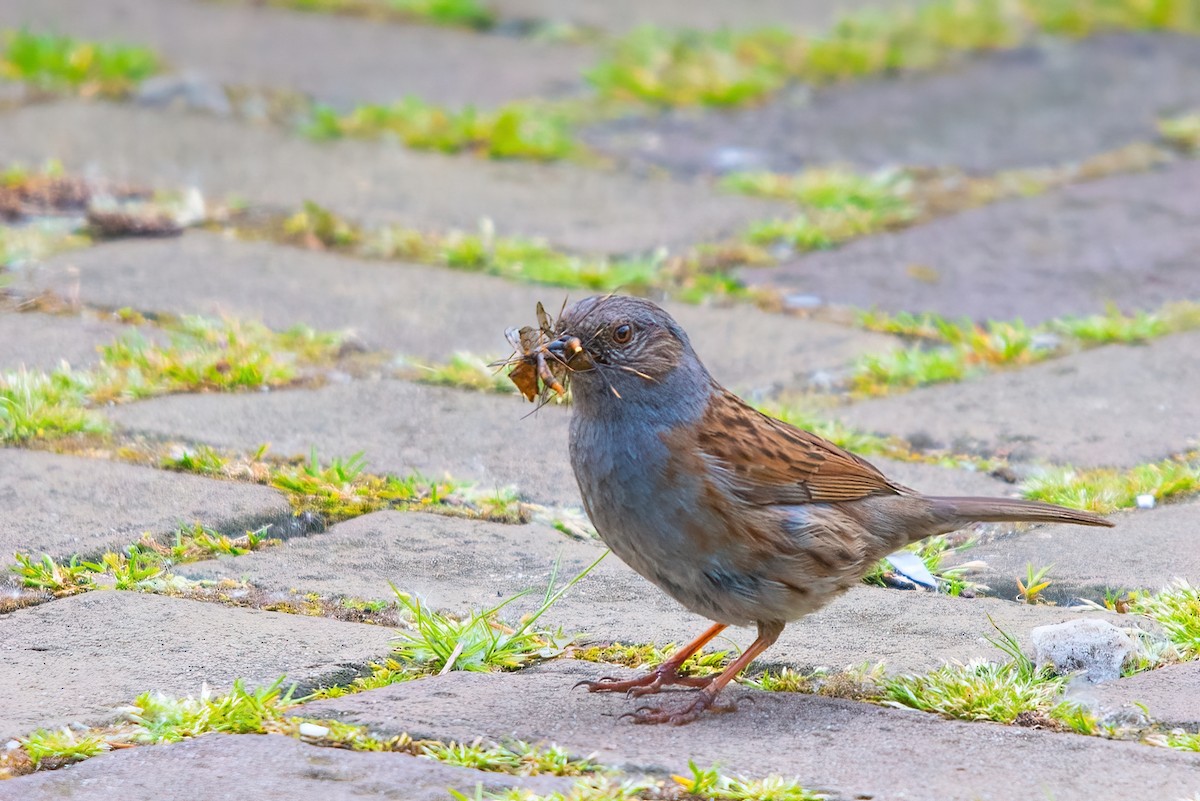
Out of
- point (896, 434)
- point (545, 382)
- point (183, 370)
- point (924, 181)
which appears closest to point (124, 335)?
point (183, 370)

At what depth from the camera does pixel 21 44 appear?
8.11 meters

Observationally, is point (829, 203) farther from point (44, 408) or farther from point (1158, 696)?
point (1158, 696)

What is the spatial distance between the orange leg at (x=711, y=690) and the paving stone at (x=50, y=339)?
233 centimetres

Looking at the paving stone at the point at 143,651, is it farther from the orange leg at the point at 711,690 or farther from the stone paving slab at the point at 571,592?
the orange leg at the point at 711,690

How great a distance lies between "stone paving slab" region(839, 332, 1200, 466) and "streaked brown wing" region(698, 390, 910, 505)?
3.04 feet

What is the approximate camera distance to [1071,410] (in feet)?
16.3

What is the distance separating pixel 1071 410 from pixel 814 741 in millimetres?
2128

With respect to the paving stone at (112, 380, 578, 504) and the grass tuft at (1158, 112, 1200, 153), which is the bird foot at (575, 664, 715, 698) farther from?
the grass tuft at (1158, 112, 1200, 153)

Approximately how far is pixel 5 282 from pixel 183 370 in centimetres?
110

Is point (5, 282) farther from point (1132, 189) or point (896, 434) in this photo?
point (1132, 189)

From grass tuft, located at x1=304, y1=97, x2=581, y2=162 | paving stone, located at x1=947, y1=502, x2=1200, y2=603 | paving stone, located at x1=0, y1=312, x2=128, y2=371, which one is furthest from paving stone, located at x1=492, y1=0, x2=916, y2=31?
paving stone, located at x1=947, y1=502, x2=1200, y2=603

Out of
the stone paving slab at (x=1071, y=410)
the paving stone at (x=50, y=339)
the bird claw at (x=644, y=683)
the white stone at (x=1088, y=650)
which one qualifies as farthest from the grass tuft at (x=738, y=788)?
the paving stone at (x=50, y=339)

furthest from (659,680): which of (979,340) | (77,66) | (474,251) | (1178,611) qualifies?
(77,66)

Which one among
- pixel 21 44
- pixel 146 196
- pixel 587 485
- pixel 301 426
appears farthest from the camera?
pixel 21 44
